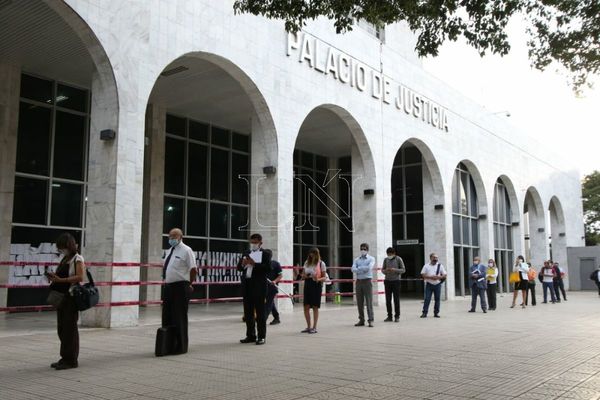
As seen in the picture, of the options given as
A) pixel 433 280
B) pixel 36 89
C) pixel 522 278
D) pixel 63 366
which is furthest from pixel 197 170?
pixel 63 366

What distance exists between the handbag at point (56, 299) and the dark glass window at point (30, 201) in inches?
381

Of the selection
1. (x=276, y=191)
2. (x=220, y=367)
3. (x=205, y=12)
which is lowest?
(x=220, y=367)

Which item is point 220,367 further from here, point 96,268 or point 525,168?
point 525,168

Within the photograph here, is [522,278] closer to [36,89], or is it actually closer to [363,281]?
[363,281]

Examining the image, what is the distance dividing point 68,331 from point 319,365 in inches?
122

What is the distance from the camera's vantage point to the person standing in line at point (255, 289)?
907cm

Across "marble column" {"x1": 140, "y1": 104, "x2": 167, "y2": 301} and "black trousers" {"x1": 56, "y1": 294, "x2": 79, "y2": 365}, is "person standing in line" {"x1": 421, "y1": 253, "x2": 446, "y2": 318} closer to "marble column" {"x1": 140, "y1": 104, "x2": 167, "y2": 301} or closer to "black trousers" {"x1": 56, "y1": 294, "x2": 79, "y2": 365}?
"marble column" {"x1": 140, "y1": 104, "x2": 167, "y2": 301}

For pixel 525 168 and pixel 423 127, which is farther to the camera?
pixel 525 168

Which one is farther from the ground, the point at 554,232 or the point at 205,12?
the point at 205,12

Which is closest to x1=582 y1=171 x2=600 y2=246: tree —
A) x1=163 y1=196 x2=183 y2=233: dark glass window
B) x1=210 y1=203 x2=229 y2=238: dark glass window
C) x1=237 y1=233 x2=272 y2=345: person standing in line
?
x1=210 y1=203 x2=229 y2=238: dark glass window

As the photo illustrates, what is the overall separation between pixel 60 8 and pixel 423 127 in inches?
641

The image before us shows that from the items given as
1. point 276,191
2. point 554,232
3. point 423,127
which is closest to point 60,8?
point 276,191

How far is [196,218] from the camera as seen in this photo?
68.7ft

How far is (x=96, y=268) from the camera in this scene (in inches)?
453
